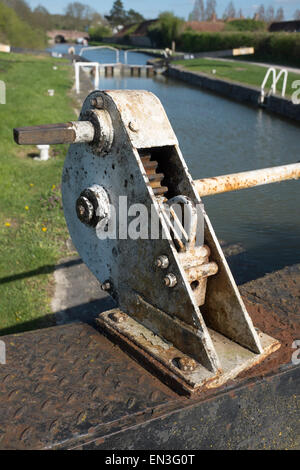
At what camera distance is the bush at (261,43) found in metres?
32.7

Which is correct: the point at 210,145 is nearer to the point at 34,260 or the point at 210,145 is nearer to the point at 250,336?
the point at 34,260

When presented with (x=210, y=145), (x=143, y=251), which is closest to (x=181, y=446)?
(x=143, y=251)

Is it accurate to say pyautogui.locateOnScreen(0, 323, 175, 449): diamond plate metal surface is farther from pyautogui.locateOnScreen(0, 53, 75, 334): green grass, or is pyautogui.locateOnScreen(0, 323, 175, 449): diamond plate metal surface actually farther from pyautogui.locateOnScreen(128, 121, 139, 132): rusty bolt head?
pyautogui.locateOnScreen(0, 53, 75, 334): green grass

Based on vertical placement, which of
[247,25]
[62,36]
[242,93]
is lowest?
[242,93]

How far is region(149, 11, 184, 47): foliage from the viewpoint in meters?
67.1

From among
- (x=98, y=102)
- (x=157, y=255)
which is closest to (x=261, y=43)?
(x=98, y=102)

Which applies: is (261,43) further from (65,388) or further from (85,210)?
(65,388)

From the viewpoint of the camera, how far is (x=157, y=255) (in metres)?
1.83

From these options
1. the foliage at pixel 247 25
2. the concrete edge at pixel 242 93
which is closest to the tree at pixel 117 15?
the foliage at pixel 247 25

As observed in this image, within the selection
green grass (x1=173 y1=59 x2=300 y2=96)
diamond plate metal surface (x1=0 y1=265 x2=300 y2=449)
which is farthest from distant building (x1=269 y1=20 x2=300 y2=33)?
diamond plate metal surface (x1=0 y1=265 x2=300 y2=449)

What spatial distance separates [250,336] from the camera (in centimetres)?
194

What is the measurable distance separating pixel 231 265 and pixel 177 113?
12117 mm

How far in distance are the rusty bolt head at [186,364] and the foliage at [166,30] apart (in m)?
70.5

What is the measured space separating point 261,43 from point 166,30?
119 ft
